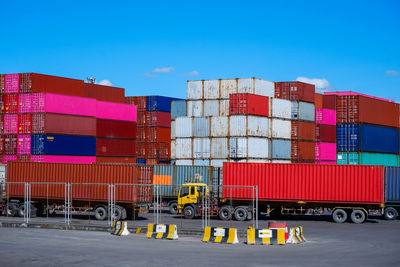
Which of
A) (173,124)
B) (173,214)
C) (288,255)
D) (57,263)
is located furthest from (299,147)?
(57,263)

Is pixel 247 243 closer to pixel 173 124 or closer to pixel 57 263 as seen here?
pixel 57 263

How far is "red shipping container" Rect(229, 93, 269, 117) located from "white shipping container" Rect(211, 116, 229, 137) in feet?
3.13

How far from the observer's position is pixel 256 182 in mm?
35781

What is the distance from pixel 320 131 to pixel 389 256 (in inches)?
1553

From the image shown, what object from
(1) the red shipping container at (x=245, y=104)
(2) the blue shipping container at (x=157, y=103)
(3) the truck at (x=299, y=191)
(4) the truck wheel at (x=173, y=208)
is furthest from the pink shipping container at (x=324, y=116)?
(3) the truck at (x=299, y=191)

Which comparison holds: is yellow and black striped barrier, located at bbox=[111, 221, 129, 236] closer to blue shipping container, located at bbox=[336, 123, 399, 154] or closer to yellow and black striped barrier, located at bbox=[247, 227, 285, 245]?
yellow and black striped barrier, located at bbox=[247, 227, 285, 245]

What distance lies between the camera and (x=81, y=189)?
1410 inches

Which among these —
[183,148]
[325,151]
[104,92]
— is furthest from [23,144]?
[325,151]

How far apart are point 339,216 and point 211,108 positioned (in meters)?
20.2

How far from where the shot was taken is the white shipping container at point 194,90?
52906 mm

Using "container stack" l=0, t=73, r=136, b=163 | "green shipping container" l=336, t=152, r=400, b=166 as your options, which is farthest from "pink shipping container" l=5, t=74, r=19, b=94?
"green shipping container" l=336, t=152, r=400, b=166

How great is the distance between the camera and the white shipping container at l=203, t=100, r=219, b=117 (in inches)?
2048

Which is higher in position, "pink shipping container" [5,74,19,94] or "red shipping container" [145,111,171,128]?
"pink shipping container" [5,74,19,94]

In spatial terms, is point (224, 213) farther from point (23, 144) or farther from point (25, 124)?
point (25, 124)
